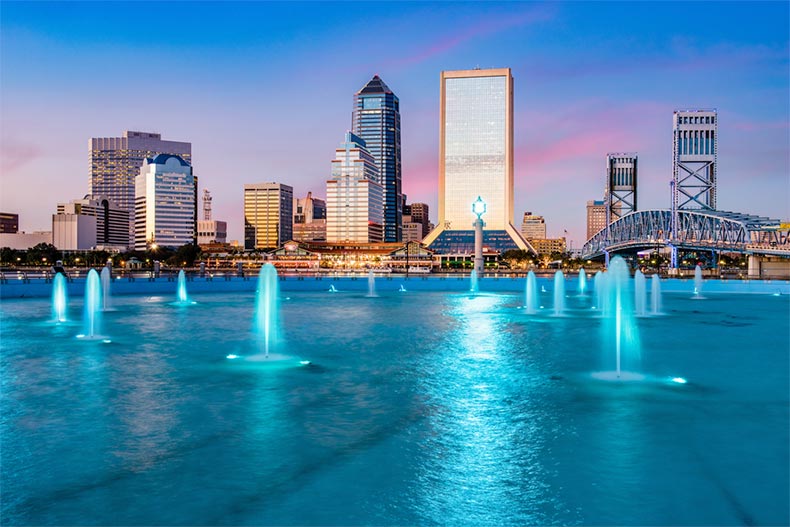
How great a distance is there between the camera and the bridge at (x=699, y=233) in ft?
338

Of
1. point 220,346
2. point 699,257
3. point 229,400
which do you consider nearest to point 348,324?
point 220,346

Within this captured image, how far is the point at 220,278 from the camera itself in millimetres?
60062

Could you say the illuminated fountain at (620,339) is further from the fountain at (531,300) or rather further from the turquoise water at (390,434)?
the fountain at (531,300)

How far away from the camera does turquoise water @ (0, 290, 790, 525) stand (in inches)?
296

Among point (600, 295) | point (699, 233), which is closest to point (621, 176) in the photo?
point (699, 233)

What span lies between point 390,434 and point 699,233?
133040 mm

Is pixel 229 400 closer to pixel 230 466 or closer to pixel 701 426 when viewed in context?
pixel 230 466

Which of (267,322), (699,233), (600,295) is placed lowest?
(600,295)

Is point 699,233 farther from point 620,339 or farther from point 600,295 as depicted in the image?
point 620,339

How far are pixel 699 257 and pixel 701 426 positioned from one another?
175 meters

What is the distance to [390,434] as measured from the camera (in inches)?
417

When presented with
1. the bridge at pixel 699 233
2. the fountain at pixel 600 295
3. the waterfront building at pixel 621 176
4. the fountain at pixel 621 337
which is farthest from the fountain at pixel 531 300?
the waterfront building at pixel 621 176

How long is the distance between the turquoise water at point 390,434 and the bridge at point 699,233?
94743 millimetres

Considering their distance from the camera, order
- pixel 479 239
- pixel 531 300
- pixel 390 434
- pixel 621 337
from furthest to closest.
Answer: pixel 479 239 < pixel 531 300 < pixel 621 337 < pixel 390 434
